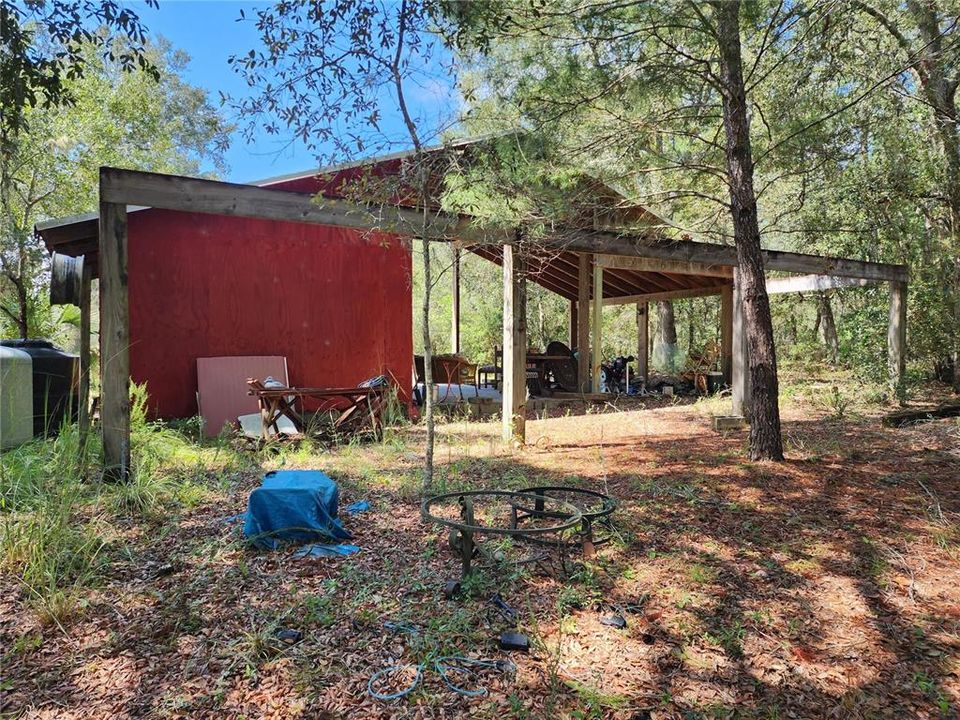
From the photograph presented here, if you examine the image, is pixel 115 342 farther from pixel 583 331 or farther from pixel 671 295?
pixel 671 295

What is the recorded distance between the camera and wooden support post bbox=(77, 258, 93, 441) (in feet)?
14.2

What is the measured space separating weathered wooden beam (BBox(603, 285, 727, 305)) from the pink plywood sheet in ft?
29.4

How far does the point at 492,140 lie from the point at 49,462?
4371 mm

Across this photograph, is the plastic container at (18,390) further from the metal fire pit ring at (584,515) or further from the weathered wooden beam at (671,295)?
the weathered wooden beam at (671,295)

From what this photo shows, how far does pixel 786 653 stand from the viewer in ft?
8.62

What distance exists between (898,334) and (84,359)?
1149cm

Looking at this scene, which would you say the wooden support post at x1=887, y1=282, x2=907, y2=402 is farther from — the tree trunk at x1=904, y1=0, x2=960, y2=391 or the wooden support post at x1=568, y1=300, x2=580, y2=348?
the wooden support post at x1=568, y1=300, x2=580, y2=348

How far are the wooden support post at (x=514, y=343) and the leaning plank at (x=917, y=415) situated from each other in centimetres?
501

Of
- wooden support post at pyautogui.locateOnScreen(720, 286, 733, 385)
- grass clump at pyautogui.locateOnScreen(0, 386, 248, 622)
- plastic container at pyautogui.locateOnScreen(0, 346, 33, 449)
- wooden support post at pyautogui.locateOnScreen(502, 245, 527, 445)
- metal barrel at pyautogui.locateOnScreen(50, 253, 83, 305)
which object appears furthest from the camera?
wooden support post at pyautogui.locateOnScreen(720, 286, 733, 385)

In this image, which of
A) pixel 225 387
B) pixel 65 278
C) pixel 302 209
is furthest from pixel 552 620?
pixel 225 387

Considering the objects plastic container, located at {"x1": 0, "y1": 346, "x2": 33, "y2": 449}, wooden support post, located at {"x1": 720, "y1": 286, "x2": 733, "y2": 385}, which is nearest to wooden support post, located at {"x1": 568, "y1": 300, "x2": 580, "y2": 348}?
wooden support post, located at {"x1": 720, "y1": 286, "x2": 733, "y2": 385}

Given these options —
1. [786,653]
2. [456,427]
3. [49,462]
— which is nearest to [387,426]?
[456,427]

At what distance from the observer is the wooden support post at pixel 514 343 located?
265 inches

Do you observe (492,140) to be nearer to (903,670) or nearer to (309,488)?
(309,488)
